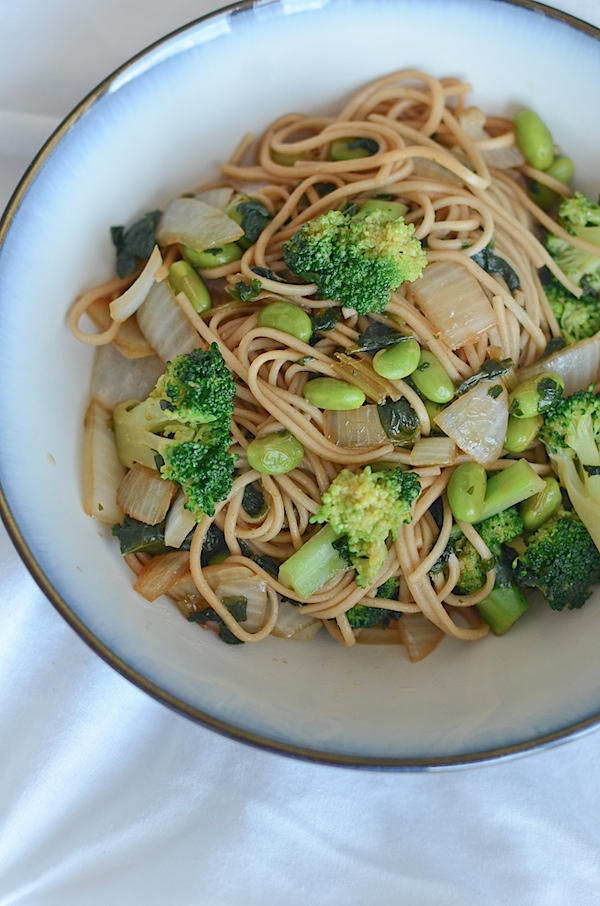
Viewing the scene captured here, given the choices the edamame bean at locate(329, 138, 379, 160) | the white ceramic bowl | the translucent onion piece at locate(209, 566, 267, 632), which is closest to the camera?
the white ceramic bowl

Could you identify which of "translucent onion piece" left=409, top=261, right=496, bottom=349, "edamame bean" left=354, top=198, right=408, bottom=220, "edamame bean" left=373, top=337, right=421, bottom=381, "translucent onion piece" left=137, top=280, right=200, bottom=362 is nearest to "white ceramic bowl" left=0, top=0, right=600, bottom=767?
"translucent onion piece" left=137, top=280, right=200, bottom=362

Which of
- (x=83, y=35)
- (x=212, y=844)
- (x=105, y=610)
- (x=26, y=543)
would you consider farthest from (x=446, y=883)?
(x=83, y=35)

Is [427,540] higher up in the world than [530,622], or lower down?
higher up

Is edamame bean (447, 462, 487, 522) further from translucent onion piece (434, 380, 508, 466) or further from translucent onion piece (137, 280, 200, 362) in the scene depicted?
translucent onion piece (137, 280, 200, 362)

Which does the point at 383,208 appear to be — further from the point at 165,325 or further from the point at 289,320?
the point at 165,325

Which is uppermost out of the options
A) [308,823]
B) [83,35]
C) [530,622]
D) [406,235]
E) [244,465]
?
[83,35]

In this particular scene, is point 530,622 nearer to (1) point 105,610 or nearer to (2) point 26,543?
(1) point 105,610

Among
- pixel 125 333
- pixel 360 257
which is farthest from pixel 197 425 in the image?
pixel 360 257
